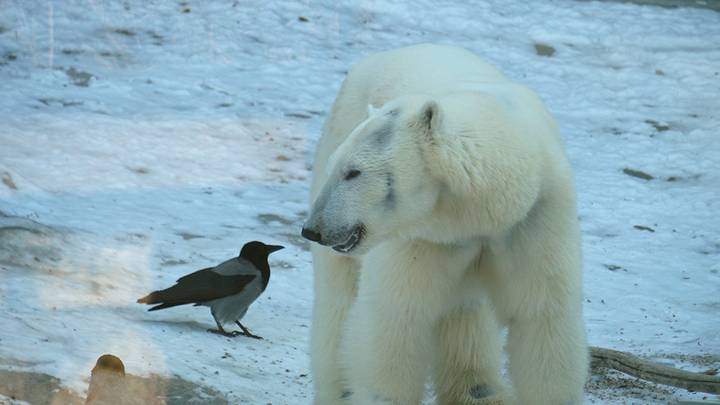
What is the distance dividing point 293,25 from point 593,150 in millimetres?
→ 3608

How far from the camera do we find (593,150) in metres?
9.27

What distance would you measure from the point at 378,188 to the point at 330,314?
43.6 inches

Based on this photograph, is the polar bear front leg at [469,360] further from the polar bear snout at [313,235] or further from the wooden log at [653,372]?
the polar bear snout at [313,235]

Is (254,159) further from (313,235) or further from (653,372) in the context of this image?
(313,235)

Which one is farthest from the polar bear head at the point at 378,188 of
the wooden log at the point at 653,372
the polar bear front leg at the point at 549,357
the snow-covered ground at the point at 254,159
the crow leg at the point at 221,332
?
the crow leg at the point at 221,332

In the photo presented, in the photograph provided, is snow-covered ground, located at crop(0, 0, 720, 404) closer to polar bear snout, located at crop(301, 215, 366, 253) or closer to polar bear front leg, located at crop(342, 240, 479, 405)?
polar bear front leg, located at crop(342, 240, 479, 405)

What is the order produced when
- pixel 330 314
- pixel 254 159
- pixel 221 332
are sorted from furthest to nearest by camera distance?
pixel 254 159 < pixel 221 332 < pixel 330 314

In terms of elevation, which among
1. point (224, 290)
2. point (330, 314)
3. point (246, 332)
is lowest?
point (246, 332)

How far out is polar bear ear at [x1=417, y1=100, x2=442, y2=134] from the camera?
3.19m

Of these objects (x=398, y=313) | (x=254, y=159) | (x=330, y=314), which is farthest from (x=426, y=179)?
(x=254, y=159)

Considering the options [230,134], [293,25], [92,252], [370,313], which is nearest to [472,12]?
[293,25]

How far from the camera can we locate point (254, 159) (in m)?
8.52

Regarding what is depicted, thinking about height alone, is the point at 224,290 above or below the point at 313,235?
below

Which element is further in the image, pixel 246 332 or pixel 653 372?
pixel 246 332
